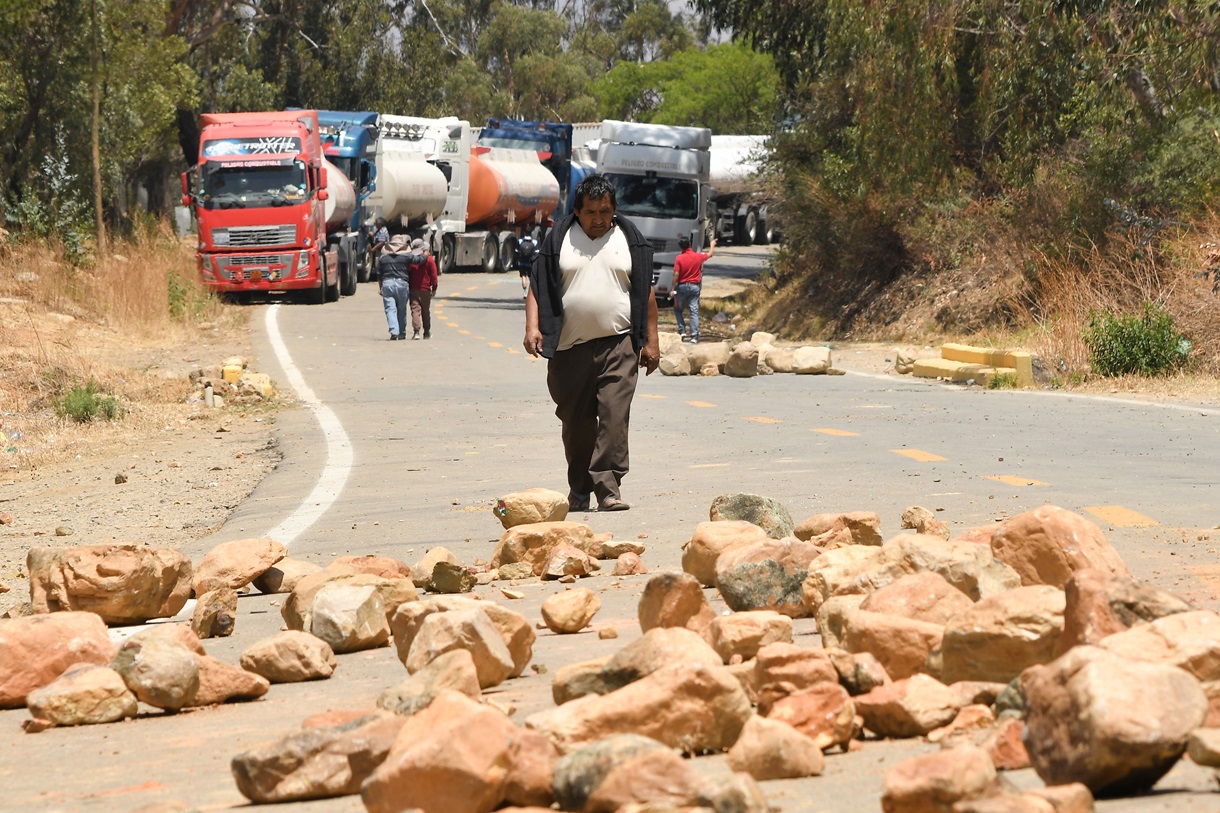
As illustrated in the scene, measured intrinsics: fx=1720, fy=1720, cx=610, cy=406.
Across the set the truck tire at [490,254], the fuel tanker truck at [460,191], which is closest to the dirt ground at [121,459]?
the fuel tanker truck at [460,191]

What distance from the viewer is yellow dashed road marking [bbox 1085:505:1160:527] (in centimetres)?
784

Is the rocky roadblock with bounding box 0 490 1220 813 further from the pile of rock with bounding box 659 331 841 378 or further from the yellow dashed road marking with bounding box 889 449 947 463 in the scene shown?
the pile of rock with bounding box 659 331 841 378

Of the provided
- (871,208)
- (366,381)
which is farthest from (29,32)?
(366,381)

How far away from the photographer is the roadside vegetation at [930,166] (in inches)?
922

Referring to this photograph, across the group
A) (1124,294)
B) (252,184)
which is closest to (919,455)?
(1124,294)

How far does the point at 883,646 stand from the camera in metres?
4.73

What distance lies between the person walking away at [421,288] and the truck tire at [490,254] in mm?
24778

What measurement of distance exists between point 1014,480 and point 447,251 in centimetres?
4360

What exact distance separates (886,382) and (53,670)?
1598 cm

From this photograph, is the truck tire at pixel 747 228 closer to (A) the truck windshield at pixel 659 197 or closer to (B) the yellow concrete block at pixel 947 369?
(A) the truck windshield at pixel 659 197

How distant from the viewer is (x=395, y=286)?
28.6m

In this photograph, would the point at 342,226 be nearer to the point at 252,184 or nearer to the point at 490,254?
the point at 252,184

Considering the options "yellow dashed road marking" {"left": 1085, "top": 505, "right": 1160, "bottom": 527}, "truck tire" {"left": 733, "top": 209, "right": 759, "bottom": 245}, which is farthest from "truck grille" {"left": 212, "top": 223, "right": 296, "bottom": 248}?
"truck tire" {"left": 733, "top": 209, "right": 759, "bottom": 245}

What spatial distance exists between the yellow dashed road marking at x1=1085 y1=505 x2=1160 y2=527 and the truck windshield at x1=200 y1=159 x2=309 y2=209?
30.7 meters
